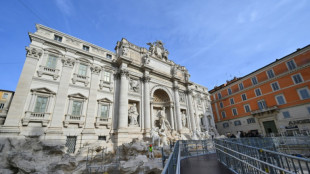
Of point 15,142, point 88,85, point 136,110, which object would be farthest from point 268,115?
point 15,142

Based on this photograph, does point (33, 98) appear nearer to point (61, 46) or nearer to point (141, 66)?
point (61, 46)

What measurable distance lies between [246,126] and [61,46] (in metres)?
31.9

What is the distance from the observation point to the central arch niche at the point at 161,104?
1897cm

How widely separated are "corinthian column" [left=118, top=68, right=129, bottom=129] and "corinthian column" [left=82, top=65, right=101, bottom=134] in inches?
98.4

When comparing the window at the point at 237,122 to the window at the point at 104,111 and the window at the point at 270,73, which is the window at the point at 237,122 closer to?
the window at the point at 270,73

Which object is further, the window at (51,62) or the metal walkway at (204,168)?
the window at (51,62)

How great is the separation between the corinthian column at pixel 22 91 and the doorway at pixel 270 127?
3160 centimetres

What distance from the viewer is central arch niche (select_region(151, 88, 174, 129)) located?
62.2ft

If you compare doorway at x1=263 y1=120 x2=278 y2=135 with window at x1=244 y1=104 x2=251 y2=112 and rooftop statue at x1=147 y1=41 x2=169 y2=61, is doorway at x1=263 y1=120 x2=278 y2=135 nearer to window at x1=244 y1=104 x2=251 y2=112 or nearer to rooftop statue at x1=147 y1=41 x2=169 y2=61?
window at x1=244 y1=104 x2=251 y2=112

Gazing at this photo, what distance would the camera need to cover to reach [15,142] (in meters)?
9.02

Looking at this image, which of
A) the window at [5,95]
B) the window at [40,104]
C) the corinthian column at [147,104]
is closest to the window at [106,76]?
the corinthian column at [147,104]

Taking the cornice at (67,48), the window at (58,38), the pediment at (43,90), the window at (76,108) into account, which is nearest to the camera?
the pediment at (43,90)

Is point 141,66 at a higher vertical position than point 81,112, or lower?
higher

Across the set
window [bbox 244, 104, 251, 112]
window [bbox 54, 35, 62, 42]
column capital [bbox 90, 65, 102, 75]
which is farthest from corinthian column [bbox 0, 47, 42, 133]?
window [bbox 244, 104, 251, 112]
